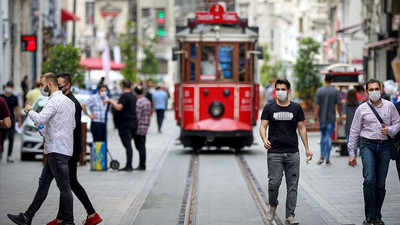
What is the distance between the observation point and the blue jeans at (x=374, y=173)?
1159 cm

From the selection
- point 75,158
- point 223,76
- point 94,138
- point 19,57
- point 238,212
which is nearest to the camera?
point 75,158

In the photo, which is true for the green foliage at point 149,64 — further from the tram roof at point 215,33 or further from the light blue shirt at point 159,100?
the tram roof at point 215,33

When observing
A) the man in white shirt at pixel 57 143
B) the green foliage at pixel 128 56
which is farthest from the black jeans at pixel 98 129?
the green foliage at pixel 128 56

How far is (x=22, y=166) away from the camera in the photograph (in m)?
20.7

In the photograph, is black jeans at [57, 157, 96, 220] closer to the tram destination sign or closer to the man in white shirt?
the man in white shirt

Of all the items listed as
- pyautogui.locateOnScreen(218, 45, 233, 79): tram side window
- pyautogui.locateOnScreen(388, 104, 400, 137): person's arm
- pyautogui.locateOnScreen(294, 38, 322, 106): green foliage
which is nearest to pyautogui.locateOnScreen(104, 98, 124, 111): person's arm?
pyautogui.locateOnScreen(218, 45, 233, 79): tram side window

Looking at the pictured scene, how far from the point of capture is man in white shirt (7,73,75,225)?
11.1 meters

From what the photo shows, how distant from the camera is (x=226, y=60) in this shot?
2486cm

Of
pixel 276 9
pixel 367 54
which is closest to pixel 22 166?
pixel 367 54

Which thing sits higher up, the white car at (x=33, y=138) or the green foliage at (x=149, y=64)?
the green foliage at (x=149, y=64)

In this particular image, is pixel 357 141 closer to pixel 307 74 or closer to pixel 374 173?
pixel 374 173

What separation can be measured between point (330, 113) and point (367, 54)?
22.6 meters

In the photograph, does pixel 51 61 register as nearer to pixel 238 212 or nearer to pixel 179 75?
pixel 179 75

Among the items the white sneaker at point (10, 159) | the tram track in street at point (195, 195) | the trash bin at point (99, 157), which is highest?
the trash bin at point (99, 157)
